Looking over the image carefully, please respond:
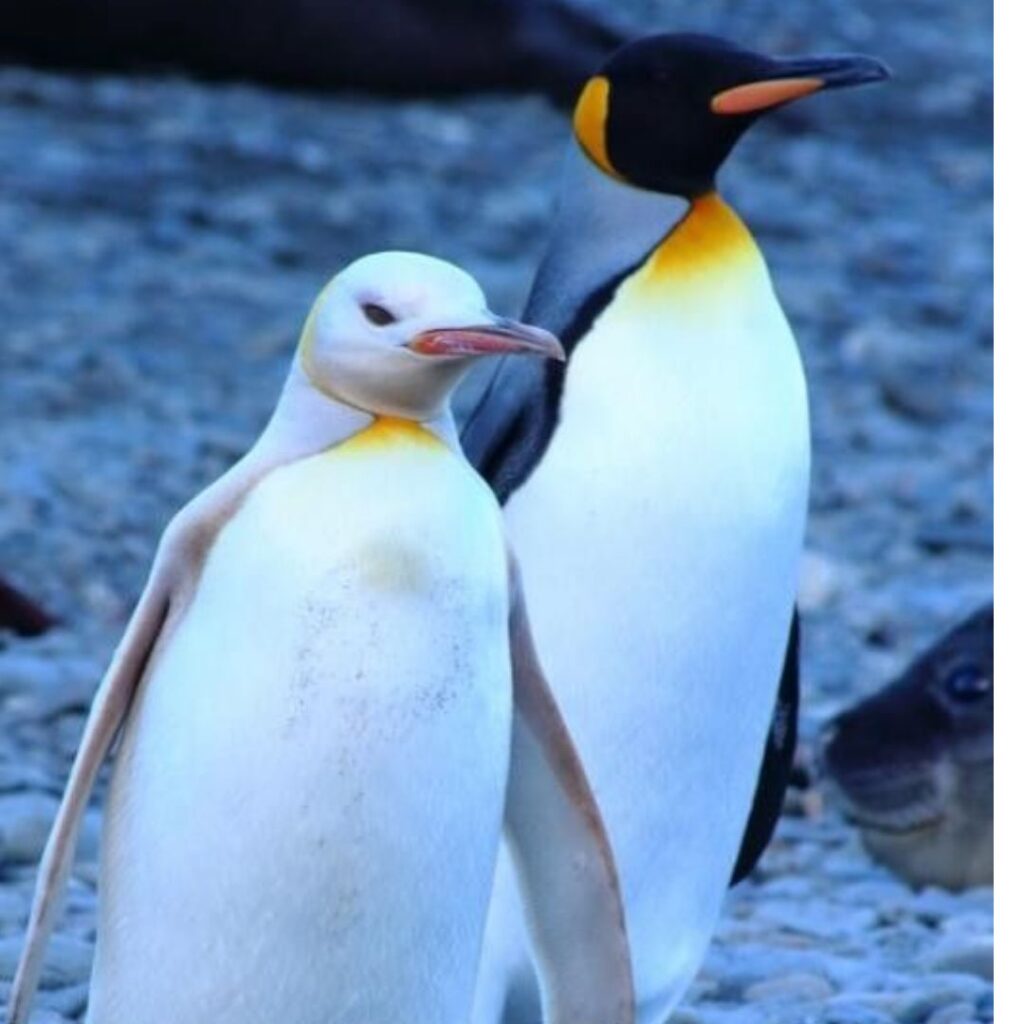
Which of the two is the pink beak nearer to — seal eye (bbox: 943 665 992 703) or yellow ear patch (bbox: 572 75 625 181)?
yellow ear patch (bbox: 572 75 625 181)

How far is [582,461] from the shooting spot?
3.25 metres

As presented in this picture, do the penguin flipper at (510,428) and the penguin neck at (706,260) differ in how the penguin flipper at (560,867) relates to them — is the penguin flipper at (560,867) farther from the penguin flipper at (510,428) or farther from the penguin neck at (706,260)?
the penguin neck at (706,260)

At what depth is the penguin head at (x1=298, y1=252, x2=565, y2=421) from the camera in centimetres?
260

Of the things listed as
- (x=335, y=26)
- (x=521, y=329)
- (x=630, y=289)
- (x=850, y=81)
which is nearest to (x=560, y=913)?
(x=521, y=329)

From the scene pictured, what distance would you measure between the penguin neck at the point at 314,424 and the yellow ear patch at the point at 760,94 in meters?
0.81

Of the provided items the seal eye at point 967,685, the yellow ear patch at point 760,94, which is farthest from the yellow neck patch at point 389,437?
the seal eye at point 967,685

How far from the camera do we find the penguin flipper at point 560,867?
280 centimetres

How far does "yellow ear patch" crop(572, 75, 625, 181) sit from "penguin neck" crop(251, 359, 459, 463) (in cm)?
82

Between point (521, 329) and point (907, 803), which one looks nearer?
point (521, 329)

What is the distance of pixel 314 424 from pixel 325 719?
0.81 ft

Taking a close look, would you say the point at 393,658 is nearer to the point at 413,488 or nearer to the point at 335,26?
the point at 413,488

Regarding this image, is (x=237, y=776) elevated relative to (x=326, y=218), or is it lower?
elevated

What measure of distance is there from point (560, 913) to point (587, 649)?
17.5 inches

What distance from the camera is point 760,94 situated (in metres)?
3.41
